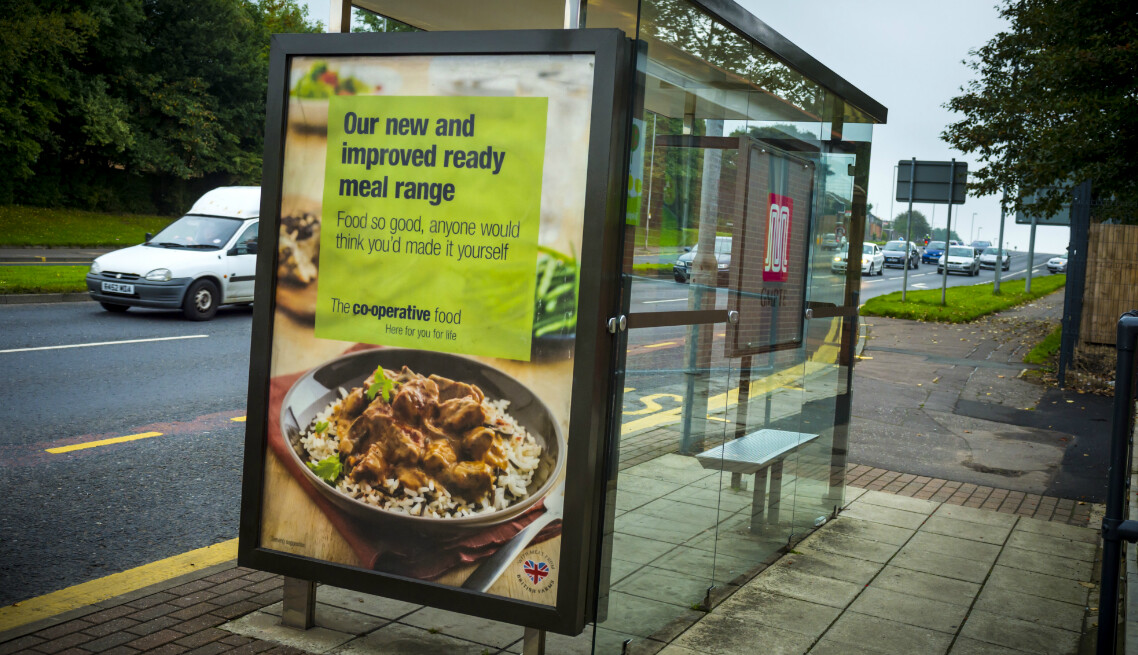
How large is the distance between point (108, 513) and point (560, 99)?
149 inches

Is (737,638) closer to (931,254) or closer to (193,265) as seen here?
(193,265)

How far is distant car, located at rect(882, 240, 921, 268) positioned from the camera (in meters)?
55.0

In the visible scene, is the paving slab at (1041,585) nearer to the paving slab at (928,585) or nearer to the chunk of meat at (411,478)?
the paving slab at (928,585)

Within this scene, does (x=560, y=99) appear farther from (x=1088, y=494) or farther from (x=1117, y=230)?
(x=1117, y=230)

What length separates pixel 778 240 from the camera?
16.6ft

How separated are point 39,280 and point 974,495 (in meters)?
15.6

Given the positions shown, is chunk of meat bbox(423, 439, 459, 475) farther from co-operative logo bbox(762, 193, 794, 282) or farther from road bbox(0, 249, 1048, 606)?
co-operative logo bbox(762, 193, 794, 282)

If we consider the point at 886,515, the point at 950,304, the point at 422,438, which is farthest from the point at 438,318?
the point at 950,304

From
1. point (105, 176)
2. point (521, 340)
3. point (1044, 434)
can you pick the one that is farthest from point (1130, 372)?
point (105, 176)

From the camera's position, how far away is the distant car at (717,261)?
3.94 m

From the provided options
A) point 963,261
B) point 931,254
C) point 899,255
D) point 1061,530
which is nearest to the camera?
point 1061,530

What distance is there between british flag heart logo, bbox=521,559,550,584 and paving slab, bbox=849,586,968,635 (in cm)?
189

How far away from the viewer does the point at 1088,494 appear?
743cm

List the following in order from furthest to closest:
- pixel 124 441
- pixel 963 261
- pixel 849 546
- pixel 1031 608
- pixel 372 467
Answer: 1. pixel 963 261
2. pixel 124 441
3. pixel 849 546
4. pixel 1031 608
5. pixel 372 467
